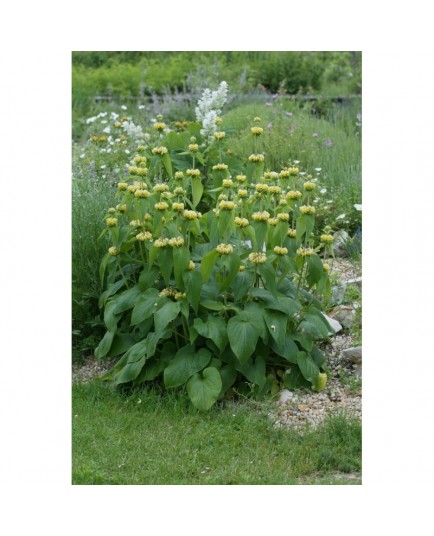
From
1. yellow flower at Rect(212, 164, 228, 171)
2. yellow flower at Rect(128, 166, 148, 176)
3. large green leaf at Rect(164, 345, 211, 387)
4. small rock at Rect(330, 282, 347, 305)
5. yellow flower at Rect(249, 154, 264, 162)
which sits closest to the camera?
large green leaf at Rect(164, 345, 211, 387)

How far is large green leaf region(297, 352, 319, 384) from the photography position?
4074mm

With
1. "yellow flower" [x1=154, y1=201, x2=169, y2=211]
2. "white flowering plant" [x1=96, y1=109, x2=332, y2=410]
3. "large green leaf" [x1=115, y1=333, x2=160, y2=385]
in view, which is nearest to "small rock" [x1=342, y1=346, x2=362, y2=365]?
"white flowering plant" [x1=96, y1=109, x2=332, y2=410]

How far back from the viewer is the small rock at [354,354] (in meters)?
4.41

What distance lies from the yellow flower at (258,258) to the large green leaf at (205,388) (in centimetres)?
61

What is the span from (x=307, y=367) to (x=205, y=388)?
23.4 inches

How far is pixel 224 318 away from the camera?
13.3 feet

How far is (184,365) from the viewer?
4.00 meters

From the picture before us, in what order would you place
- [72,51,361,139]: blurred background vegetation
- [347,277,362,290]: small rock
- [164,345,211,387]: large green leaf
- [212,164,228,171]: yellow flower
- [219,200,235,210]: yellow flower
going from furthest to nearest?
[72,51,361,139]: blurred background vegetation, [347,277,362,290]: small rock, [212,164,228,171]: yellow flower, [164,345,211,387]: large green leaf, [219,200,235,210]: yellow flower

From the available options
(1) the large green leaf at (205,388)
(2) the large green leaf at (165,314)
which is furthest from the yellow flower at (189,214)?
(1) the large green leaf at (205,388)

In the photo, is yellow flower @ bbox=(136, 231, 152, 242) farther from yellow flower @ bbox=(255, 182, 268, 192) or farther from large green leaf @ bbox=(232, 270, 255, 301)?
yellow flower @ bbox=(255, 182, 268, 192)

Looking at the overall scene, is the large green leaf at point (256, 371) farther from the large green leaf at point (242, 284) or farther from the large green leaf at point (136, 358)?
the large green leaf at point (136, 358)

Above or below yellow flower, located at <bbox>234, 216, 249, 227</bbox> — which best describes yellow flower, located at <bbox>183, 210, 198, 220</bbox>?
above

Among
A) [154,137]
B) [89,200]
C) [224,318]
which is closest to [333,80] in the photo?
[154,137]

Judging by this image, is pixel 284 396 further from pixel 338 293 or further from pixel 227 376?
pixel 338 293
